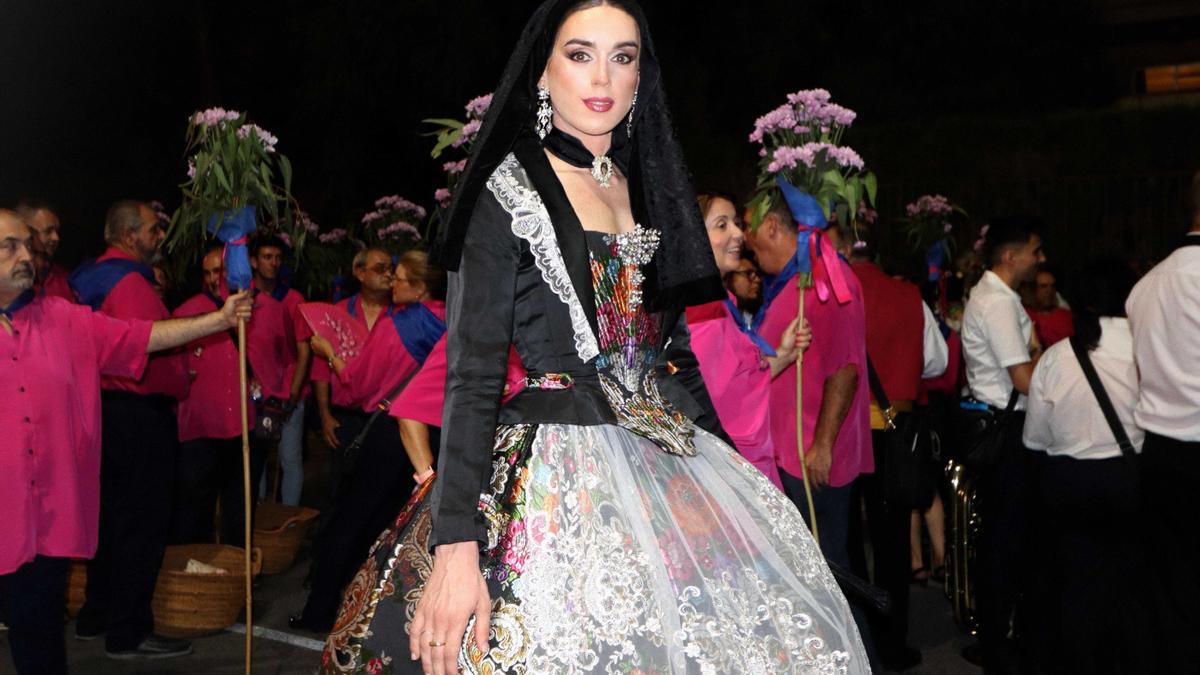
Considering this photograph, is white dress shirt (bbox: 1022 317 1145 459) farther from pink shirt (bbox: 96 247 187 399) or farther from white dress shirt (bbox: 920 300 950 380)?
pink shirt (bbox: 96 247 187 399)

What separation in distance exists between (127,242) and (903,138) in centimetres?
1332

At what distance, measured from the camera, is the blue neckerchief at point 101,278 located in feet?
21.7

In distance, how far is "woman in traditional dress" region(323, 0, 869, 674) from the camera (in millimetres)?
2422

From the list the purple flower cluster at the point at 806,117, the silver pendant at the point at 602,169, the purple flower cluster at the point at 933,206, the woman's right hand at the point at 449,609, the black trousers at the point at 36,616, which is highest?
the purple flower cluster at the point at 933,206

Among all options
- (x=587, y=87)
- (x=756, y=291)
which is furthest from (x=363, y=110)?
(x=587, y=87)

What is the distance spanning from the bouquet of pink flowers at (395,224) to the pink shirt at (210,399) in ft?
4.34

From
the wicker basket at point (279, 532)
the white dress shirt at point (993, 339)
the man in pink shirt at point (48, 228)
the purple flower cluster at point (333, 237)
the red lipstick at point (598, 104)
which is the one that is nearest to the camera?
the red lipstick at point (598, 104)

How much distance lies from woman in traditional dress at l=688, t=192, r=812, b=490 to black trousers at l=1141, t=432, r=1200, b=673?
147cm

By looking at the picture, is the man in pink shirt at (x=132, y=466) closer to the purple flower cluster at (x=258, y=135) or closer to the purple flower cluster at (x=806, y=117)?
the purple flower cluster at (x=258, y=135)

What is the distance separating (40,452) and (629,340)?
9.66 ft

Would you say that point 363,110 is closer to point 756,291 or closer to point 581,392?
point 756,291

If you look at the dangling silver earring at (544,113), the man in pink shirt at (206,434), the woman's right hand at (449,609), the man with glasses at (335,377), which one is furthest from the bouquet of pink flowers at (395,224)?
the woman's right hand at (449,609)

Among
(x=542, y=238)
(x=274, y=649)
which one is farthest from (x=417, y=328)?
(x=542, y=238)

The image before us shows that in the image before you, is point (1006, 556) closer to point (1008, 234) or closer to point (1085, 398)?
point (1085, 398)
